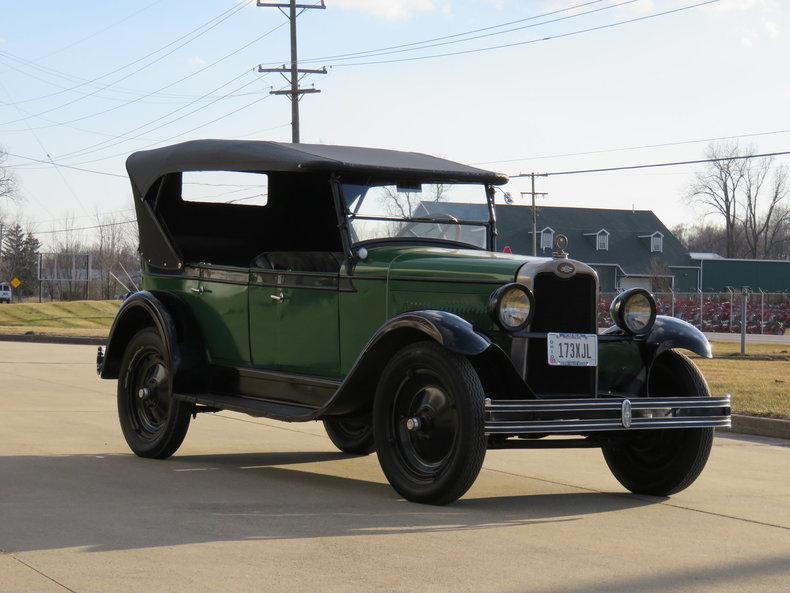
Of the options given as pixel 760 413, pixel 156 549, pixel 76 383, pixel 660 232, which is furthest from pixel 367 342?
pixel 660 232

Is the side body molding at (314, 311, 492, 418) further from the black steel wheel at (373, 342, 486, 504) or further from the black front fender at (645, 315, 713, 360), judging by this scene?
the black front fender at (645, 315, 713, 360)

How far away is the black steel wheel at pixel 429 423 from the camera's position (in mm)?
6562

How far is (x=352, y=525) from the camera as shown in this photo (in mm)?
6215

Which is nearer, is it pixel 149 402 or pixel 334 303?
pixel 334 303

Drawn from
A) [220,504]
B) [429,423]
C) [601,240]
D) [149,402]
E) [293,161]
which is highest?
[601,240]

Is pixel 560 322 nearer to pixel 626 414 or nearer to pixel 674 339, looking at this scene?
pixel 626 414

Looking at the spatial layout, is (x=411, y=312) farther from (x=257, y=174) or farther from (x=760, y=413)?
(x=760, y=413)

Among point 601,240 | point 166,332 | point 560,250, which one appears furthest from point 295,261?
point 601,240

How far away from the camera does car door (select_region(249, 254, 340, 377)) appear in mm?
8000

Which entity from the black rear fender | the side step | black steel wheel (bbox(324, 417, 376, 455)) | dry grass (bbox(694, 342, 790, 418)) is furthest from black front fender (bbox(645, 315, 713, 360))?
dry grass (bbox(694, 342, 790, 418))

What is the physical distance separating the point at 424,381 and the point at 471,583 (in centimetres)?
222

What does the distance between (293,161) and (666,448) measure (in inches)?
121

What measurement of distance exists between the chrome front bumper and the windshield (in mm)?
2074

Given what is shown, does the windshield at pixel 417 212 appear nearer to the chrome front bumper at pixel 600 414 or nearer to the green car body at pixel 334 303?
the green car body at pixel 334 303
